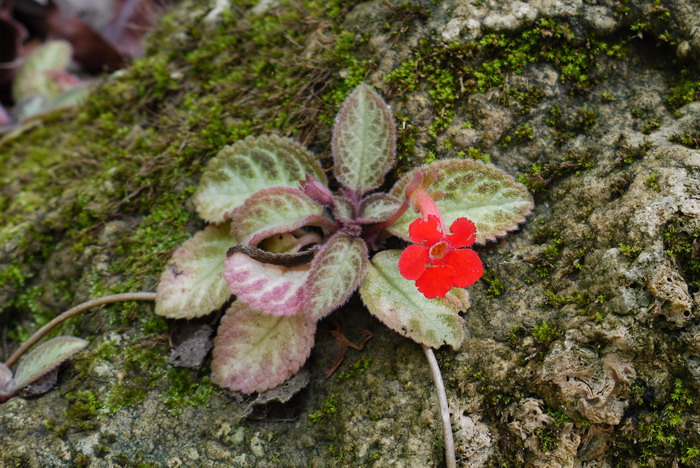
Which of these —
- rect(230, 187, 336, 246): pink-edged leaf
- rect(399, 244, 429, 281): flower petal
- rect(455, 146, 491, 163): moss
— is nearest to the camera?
rect(399, 244, 429, 281): flower petal

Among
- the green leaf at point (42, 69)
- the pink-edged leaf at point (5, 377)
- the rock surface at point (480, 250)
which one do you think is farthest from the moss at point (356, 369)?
the green leaf at point (42, 69)

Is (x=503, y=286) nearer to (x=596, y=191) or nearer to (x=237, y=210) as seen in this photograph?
(x=596, y=191)

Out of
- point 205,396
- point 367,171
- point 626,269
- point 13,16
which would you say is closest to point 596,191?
point 626,269

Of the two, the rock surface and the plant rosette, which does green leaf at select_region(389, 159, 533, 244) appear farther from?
the rock surface

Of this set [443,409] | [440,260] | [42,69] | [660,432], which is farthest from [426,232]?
[42,69]

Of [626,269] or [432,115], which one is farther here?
[432,115]

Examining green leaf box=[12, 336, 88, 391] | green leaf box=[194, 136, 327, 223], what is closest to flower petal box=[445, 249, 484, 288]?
green leaf box=[194, 136, 327, 223]
